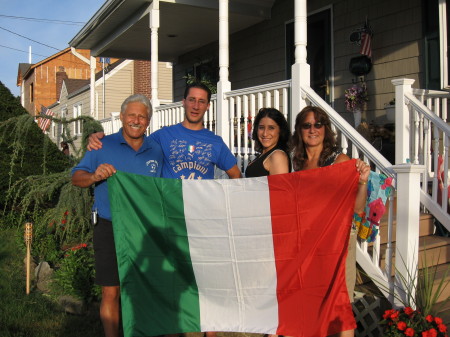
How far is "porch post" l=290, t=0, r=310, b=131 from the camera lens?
5188 millimetres

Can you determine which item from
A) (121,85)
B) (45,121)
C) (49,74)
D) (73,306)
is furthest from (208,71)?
(49,74)

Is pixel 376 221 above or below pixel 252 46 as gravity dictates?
below

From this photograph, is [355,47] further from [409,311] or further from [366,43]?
[409,311]

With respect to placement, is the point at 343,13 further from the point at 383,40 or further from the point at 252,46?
the point at 252,46

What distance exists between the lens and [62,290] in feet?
16.9

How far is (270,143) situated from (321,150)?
0.38m

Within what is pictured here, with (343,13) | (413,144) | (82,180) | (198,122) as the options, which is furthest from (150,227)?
(343,13)

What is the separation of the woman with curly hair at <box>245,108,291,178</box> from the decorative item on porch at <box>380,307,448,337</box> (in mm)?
1320

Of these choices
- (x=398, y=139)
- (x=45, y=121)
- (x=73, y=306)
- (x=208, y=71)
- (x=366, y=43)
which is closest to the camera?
(x=73, y=306)

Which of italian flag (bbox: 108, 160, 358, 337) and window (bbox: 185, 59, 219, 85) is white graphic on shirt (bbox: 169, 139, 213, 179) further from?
window (bbox: 185, 59, 219, 85)

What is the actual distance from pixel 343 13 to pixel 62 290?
19.9ft

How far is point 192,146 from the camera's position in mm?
3557

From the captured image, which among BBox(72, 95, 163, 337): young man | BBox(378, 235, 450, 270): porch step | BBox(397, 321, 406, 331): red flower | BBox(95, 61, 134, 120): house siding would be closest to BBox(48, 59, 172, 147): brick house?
BBox(95, 61, 134, 120): house siding

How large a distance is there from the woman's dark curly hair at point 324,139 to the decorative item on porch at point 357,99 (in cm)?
434
